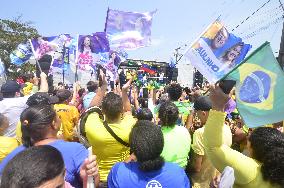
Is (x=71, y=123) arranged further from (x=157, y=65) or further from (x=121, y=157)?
(x=157, y=65)

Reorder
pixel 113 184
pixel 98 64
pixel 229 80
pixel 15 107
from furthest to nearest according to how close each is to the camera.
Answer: pixel 98 64 < pixel 15 107 < pixel 113 184 < pixel 229 80

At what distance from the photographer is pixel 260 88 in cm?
266

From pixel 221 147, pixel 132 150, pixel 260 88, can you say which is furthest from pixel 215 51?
pixel 221 147

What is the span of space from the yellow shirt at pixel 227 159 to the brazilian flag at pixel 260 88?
12.9 inches

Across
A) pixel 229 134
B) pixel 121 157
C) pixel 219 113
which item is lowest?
pixel 121 157

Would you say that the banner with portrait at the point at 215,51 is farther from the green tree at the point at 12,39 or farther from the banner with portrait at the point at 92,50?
the green tree at the point at 12,39

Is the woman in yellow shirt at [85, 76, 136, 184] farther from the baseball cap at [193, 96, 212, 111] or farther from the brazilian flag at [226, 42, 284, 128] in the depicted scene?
the brazilian flag at [226, 42, 284, 128]

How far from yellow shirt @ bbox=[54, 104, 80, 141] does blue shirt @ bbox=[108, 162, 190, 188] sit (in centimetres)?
281

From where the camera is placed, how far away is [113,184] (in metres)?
2.85

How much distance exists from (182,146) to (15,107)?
205 centimetres

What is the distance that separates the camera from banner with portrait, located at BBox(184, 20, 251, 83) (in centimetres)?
511

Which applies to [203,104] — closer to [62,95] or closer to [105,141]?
[105,141]

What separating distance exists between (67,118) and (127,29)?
471 cm

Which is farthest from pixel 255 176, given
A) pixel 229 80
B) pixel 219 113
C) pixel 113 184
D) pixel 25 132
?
pixel 25 132
